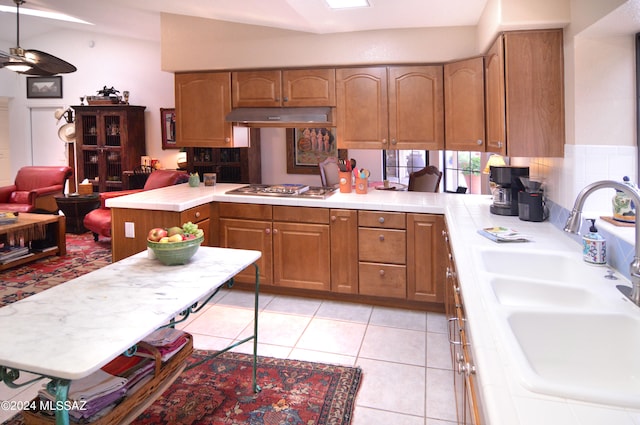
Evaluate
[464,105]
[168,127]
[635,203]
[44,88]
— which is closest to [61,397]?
[635,203]

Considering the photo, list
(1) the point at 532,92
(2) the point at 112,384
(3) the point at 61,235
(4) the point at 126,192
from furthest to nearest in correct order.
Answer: (4) the point at 126,192, (3) the point at 61,235, (1) the point at 532,92, (2) the point at 112,384

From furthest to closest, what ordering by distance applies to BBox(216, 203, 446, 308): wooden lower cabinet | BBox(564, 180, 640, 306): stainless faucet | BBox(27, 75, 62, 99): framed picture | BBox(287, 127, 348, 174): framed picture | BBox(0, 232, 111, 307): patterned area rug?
BBox(27, 75, 62, 99): framed picture → BBox(287, 127, 348, 174): framed picture → BBox(0, 232, 111, 307): patterned area rug → BBox(216, 203, 446, 308): wooden lower cabinet → BBox(564, 180, 640, 306): stainless faucet

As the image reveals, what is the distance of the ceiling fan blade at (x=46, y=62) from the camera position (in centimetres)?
373

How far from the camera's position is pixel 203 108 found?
4.25m

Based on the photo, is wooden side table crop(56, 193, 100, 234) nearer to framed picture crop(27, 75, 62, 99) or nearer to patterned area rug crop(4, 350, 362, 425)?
framed picture crop(27, 75, 62, 99)

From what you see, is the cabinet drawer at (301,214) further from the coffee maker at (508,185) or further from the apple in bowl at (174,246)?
the apple in bowl at (174,246)

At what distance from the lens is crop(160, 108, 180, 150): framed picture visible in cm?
740

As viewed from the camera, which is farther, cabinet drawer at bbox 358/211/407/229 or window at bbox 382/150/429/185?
window at bbox 382/150/429/185

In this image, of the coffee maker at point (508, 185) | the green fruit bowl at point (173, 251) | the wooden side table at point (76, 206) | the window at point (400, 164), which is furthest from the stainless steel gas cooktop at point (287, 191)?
the window at point (400, 164)

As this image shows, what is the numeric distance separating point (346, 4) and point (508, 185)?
1.68m

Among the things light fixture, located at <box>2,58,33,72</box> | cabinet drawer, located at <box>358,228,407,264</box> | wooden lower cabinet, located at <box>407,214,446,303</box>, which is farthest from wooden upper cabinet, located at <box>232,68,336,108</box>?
light fixture, located at <box>2,58,33,72</box>

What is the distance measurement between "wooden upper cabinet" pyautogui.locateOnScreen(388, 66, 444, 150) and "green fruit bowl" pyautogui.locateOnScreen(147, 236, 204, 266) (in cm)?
230

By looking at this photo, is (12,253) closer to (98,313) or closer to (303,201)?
(303,201)

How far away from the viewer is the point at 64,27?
764cm
